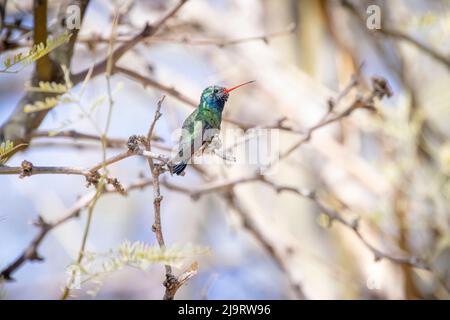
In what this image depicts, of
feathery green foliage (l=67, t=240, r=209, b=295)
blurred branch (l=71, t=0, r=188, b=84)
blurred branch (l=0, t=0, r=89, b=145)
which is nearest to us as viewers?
feathery green foliage (l=67, t=240, r=209, b=295)

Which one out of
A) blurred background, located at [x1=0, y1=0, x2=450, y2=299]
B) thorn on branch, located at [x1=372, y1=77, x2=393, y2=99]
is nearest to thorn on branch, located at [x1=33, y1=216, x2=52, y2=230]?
blurred background, located at [x1=0, y1=0, x2=450, y2=299]

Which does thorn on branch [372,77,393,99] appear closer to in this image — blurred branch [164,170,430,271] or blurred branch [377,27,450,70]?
blurred branch [164,170,430,271]

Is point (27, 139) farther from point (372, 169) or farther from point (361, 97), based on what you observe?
point (372, 169)

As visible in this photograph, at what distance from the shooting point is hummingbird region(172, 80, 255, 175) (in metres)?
1.30

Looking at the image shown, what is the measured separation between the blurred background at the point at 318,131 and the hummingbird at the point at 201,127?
2.43 feet

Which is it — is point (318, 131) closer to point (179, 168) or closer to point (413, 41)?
point (413, 41)

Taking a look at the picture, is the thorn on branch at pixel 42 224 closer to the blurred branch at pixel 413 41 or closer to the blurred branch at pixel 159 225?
the blurred branch at pixel 159 225

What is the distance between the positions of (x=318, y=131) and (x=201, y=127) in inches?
105

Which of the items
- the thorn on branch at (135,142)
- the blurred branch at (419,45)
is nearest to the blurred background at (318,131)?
the blurred branch at (419,45)

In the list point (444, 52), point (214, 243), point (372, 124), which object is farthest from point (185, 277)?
point (214, 243)

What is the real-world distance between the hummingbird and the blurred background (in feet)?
2.43

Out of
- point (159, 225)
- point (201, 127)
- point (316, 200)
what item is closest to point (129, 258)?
point (159, 225)

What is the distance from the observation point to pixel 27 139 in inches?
74.9

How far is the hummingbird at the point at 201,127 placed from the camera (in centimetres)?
130
